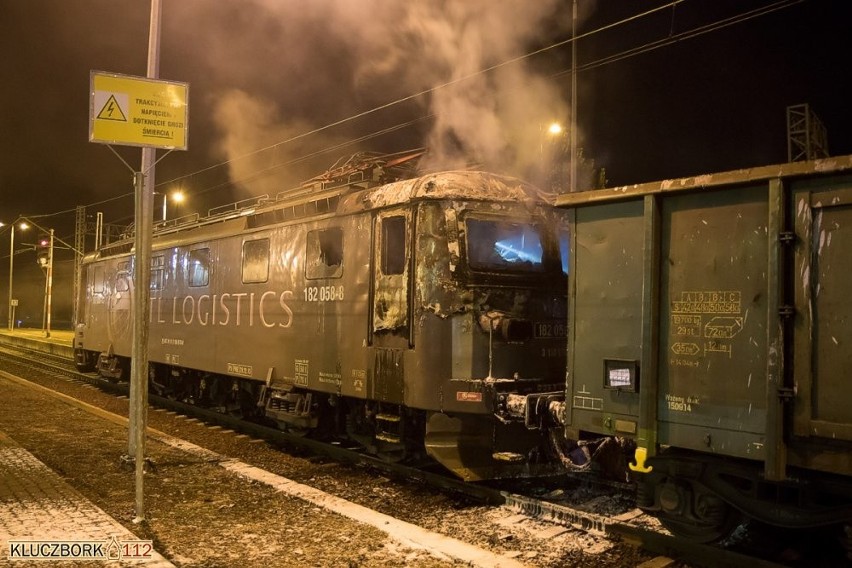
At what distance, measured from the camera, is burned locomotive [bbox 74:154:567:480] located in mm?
7223

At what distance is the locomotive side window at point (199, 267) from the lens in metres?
12.2

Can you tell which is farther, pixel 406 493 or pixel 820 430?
pixel 406 493

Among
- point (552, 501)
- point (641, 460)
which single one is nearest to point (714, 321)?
point (641, 460)

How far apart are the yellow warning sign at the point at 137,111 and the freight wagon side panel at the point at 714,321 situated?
4408mm

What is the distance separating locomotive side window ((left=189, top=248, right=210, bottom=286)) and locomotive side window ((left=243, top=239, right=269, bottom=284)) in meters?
Answer: 1.57

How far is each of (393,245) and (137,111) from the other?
2.97 metres

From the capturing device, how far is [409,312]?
7.45 meters

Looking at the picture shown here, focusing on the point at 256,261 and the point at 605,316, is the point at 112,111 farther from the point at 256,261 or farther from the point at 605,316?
the point at 605,316

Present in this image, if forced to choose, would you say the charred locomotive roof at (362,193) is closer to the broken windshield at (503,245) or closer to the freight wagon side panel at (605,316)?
the broken windshield at (503,245)

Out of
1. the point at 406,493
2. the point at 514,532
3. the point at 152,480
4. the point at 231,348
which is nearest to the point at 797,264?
the point at 514,532

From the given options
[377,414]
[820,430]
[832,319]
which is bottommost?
[377,414]

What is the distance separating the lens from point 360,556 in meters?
5.36

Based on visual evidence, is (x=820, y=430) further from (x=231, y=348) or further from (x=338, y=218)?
(x=231, y=348)

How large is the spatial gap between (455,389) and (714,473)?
2.77 meters
